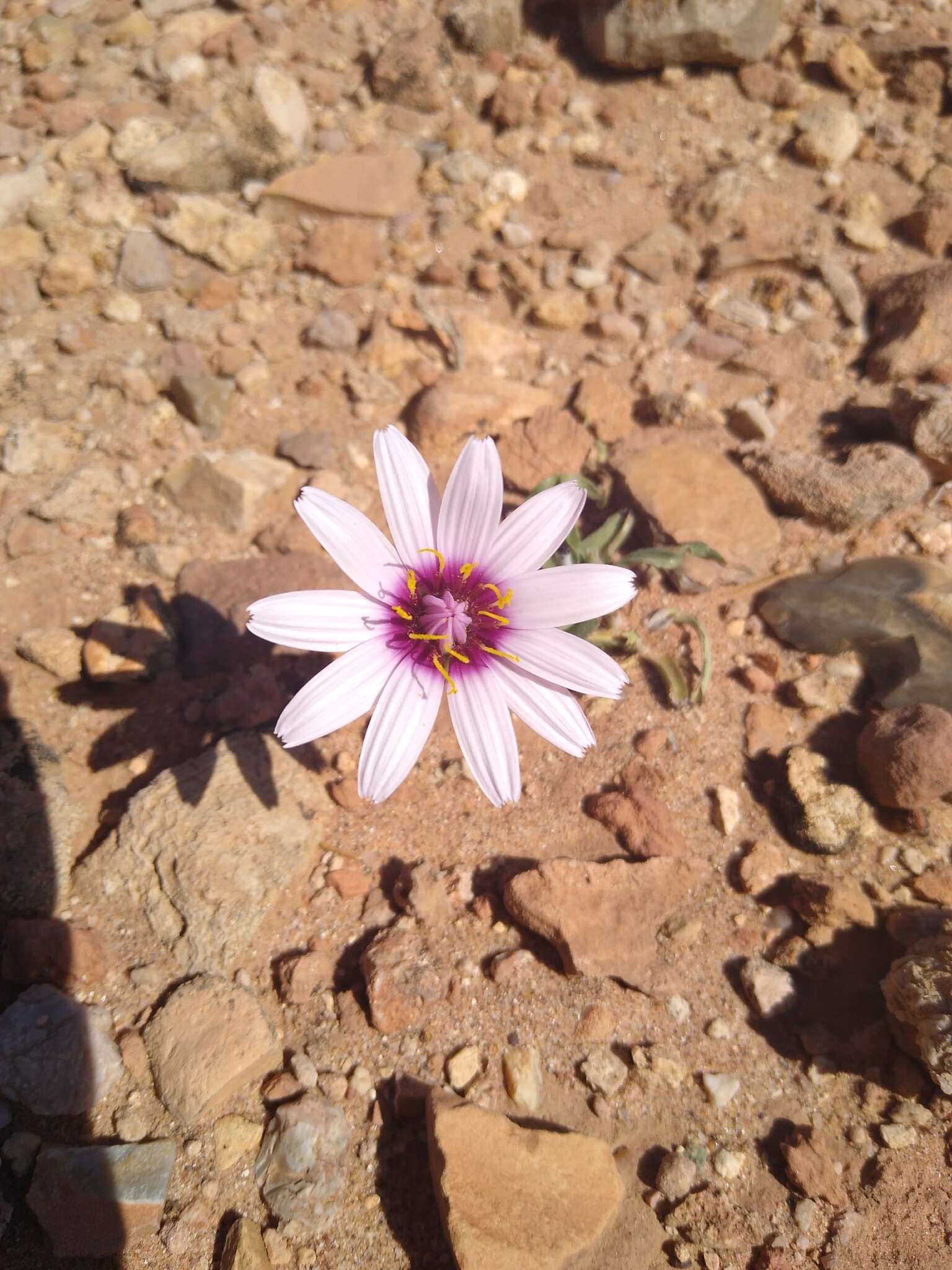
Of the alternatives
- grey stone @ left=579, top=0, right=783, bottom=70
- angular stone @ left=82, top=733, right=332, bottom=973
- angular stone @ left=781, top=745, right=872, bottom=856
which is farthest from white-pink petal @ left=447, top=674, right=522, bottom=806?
grey stone @ left=579, top=0, right=783, bottom=70

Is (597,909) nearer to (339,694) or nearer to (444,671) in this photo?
(444,671)

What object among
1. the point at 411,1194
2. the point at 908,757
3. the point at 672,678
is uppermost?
the point at 908,757

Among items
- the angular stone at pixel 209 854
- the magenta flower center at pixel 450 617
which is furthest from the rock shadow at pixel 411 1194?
the magenta flower center at pixel 450 617

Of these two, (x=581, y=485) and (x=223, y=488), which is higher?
(x=581, y=485)

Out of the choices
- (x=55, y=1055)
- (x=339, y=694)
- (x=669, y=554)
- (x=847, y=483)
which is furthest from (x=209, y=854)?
(x=847, y=483)

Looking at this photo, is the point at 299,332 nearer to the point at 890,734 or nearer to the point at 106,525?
the point at 106,525

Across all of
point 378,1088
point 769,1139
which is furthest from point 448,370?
point 769,1139

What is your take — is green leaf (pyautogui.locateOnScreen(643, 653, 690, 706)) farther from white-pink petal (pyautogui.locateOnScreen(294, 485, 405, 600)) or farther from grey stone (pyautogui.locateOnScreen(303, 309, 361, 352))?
grey stone (pyautogui.locateOnScreen(303, 309, 361, 352))
